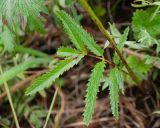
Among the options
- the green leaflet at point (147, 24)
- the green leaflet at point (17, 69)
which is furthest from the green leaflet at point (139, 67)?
the green leaflet at point (17, 69)

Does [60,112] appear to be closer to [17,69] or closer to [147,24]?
[17,69]

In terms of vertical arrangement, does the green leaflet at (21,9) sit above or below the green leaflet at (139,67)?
above

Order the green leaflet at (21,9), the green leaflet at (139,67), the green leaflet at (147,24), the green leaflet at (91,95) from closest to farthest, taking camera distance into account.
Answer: the green leaflet at (91,95), the green leaflet at (21,9), the green leaflet at (147,24), the green leaflet at (139,67)

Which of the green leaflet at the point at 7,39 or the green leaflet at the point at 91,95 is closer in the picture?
Answer: the green leaflet at the point at 91,95

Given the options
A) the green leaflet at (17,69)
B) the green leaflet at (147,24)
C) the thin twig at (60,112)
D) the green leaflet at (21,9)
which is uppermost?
the green leaflet at (21,9)

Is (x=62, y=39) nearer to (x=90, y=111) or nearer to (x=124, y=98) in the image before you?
(x=124, y=98)

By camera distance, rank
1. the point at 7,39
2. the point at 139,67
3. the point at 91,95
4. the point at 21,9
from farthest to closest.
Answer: the point at 139,67
the point at 7,39
the point at 21,9
the point at 91,95

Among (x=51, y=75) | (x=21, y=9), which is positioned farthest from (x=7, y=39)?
(x=51, y=75)

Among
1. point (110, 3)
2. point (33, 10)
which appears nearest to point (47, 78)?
point (33, 10)

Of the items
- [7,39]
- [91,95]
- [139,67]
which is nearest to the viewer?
[91,95]

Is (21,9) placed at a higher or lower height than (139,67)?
higher

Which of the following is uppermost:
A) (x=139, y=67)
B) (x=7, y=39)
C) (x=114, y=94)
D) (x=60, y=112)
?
(x=7, y=39)

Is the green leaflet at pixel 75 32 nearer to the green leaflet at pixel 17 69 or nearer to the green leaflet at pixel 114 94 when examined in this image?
the green leaflet at pixel 114 94
